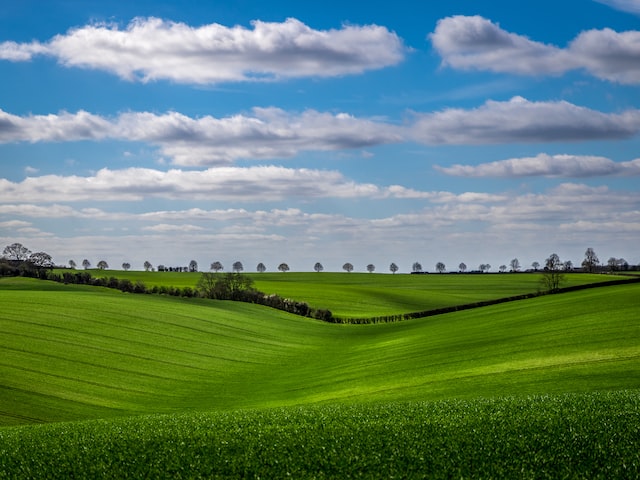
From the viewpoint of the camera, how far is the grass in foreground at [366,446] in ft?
42.6

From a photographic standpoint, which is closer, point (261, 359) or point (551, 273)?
point (261, 359)

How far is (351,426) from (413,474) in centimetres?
224

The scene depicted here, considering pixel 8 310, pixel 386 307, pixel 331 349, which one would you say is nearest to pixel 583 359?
pixel 331 349

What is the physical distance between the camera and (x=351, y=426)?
14703 mm

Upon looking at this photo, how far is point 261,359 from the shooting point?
4806 centimetres

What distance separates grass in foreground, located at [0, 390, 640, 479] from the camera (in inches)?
512

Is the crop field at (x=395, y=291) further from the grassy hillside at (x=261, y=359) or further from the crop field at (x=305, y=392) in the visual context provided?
the grassy hillside at (x=261, y=359)

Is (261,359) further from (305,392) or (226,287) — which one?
(226,287)

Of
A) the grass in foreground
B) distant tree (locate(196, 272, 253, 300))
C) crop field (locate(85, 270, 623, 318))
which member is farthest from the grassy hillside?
crop field (locate(85, 270, 623, 318))

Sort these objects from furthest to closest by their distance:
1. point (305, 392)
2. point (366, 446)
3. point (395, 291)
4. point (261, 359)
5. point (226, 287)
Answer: point (395, 291), point (226, 287), point (261, 359), point (305, 392), point (366, 446)

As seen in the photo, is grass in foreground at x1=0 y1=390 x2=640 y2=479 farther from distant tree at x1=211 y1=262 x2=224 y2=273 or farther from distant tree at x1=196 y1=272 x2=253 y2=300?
distant tree at x1=211 y1=262 x2=224 y2=273

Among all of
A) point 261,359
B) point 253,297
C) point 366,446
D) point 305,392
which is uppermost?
point 366,446

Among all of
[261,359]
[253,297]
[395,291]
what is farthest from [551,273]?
[261,359]

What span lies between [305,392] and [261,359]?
51.7 feet
